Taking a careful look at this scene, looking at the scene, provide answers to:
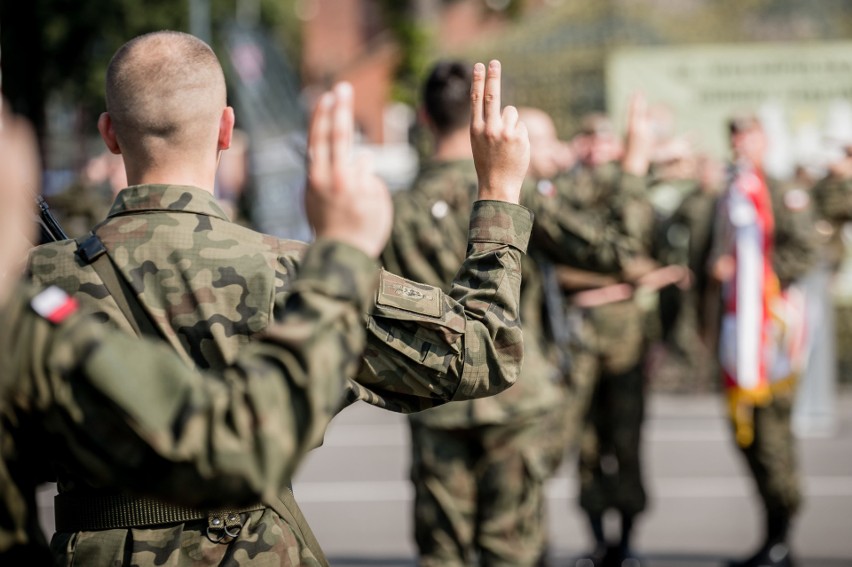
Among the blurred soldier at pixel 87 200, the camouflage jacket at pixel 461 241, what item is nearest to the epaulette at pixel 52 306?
the camouflage jacket at pixel 461 241

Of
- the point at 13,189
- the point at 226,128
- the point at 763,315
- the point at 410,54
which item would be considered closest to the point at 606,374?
the point at 763,315

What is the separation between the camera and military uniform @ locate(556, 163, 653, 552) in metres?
6.86

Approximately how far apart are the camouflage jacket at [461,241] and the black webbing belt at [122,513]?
2.54m

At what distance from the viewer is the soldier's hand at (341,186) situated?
1.91 m

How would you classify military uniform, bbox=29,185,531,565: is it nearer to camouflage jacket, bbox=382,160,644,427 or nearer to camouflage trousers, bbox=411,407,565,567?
camouflage jacket, bbox=382,160,644,427

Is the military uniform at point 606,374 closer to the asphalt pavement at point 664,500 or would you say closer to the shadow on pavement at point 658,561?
the shadow on pavement at point 658,561

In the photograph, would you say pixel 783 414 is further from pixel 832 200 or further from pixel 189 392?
pixel 189 392

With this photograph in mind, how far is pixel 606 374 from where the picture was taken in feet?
23.2

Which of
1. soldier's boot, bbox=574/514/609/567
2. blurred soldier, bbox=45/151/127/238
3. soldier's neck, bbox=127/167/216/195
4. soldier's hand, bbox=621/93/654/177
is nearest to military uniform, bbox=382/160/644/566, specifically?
soldier's hand, bbox=621/93/654/177

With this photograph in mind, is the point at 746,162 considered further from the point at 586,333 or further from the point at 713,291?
the point at 586,333

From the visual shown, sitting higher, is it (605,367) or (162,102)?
(162,102)

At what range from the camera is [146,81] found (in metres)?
2.59

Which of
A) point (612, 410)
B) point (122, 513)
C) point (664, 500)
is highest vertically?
point (122, 513)

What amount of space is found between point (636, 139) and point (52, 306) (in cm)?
320
